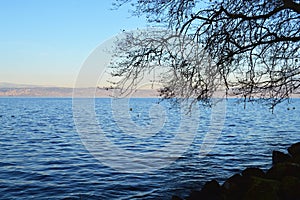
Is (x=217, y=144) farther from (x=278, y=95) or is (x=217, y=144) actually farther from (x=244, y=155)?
(x=278, y=95)

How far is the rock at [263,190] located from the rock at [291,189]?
0.64 ft

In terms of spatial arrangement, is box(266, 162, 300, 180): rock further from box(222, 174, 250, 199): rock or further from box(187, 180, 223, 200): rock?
box(187, 180, 223, 200): rock

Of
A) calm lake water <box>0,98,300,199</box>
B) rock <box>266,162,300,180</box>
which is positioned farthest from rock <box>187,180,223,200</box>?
calm lake water <box>0,98,300,199</box>

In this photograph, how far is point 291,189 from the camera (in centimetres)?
766

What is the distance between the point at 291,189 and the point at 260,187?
94cm

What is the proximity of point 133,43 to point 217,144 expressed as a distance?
16.9 metres

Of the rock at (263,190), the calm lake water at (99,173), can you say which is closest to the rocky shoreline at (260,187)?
the rock at (263,190)

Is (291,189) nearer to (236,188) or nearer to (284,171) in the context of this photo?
(236,188)

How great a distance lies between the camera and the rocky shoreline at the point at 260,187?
7254mm

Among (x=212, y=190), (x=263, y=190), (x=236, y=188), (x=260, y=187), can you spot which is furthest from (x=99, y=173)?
(x=263, y=190)

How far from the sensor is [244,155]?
18.8 metres

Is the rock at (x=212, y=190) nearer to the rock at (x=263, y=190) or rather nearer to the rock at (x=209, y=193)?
the rock at (x=209, y=193)

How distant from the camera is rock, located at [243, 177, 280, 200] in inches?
277

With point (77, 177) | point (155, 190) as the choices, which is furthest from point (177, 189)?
point (77, 177)
